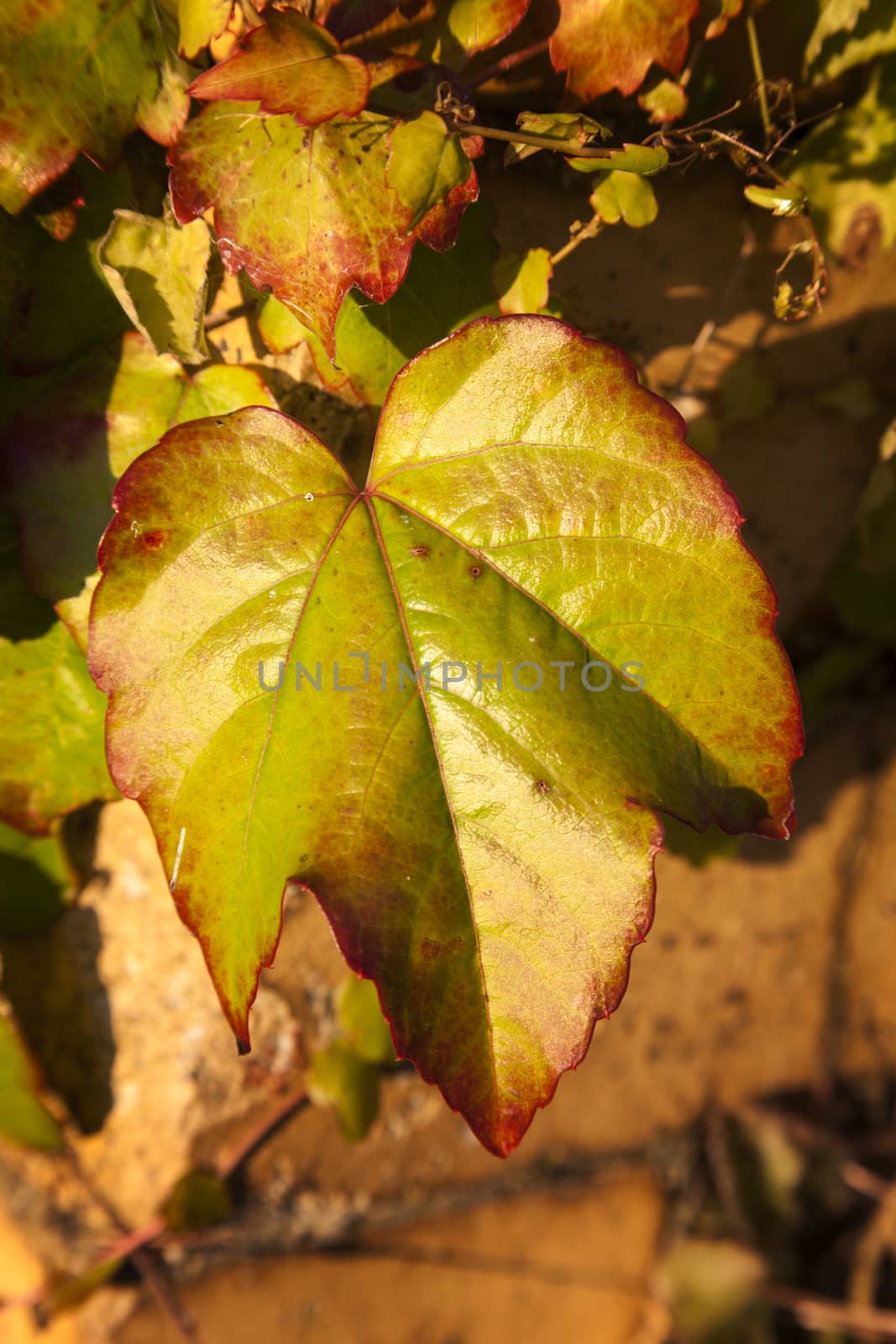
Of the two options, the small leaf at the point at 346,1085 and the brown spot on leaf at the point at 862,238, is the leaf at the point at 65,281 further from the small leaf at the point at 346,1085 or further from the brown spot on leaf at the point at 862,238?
the small leaf at the point at 346,1085

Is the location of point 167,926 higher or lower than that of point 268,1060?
higher

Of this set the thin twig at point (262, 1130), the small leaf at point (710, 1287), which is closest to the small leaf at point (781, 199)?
the thin twig at point (262, 1130)

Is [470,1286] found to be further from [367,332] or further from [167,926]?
[367,332]

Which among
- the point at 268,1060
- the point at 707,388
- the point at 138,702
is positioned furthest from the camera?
the point at 268,1060

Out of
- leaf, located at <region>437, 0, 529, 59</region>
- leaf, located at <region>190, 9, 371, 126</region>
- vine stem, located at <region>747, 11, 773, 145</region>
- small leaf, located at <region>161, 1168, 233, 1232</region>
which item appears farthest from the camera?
small leaf, located at <region>161, 1168, 233, 1232</region>

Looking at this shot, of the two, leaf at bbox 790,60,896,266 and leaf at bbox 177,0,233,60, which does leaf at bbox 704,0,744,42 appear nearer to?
leaf at bbox 790,60,896,266

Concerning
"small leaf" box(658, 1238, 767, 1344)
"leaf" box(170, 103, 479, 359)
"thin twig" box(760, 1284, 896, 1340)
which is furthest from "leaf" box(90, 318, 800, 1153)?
"thin twig" box(760, 1284, 896, 1340)

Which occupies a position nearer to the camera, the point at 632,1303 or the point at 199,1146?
the point at 199,1146

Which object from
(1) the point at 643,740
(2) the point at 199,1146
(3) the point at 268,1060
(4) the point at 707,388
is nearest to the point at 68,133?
(1) the point at 643,740
